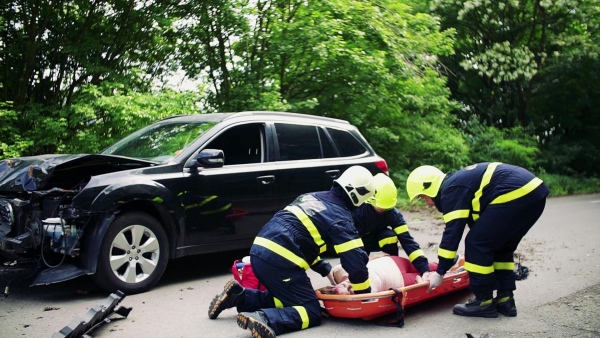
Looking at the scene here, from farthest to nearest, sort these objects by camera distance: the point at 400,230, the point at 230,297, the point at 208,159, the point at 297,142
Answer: the point at 297,142
the point at 208,159
the point at 400,230
the point at 230,297

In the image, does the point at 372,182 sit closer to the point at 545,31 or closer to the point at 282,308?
the point at 282,308

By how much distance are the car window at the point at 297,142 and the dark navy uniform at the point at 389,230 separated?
1.74 meters

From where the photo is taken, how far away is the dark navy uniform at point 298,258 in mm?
4980

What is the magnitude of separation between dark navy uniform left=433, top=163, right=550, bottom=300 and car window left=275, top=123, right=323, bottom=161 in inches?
101

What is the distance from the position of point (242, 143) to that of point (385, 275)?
8.75ft

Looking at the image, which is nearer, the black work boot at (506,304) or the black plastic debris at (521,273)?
the black work boot at (506,304)

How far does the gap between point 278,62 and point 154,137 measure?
18.8 ft

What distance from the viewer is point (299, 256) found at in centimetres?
506

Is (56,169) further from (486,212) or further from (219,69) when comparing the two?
(219,69)

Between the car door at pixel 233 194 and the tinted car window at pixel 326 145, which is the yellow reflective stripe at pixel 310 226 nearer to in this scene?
the car door at pixel 233 194

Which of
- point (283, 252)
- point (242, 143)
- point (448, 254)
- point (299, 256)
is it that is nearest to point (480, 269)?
point (448, 254)

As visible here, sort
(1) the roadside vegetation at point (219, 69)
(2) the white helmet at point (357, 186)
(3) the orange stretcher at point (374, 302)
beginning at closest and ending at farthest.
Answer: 1. (3) the orange stretcher at point (374, 302)
2. (2) the white helmet at point (357, 186)
3. (1) the roadside vegetation at point (219, 69)

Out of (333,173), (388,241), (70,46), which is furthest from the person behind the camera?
(70,46)

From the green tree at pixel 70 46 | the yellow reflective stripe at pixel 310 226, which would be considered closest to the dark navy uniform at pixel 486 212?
the yellow reflective stripe at pixel 310 226
